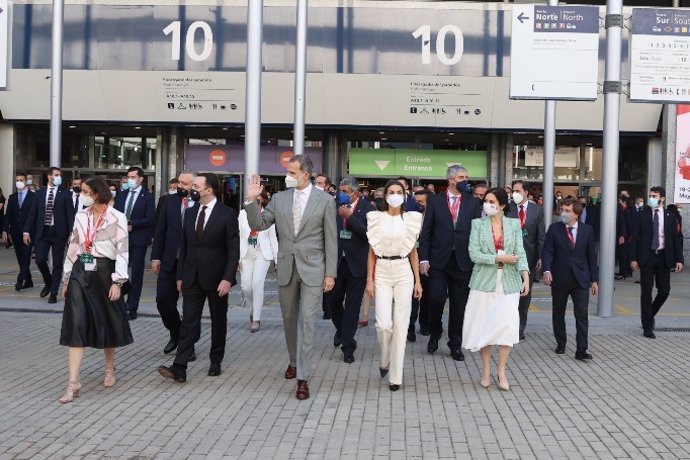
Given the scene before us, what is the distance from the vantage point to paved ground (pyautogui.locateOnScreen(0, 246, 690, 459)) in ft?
17.2

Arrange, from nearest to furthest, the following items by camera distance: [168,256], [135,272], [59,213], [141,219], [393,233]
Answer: [393,233], [168,256], [135,272], [141,219], [59,213]

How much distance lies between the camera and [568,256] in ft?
28.2

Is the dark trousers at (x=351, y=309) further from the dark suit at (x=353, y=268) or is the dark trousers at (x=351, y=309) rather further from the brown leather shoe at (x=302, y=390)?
the brown leather shoe at (x=302, y=390)

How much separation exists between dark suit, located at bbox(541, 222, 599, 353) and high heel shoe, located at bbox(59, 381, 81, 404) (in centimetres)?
488

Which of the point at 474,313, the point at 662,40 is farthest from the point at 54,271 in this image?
the point at 662,40

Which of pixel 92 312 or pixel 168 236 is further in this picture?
pixel 168 236

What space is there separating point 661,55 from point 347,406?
739 centimetres

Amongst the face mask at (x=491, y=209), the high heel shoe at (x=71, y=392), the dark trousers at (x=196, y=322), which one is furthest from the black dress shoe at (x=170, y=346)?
the face mask at (x=491, y=209)

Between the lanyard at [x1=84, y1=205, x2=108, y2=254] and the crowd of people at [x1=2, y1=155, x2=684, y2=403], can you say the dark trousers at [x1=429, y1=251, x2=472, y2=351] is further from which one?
the lanyard at [x1=84, y1=205, x2=108, y2=254]

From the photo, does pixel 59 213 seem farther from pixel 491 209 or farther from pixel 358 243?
pixel 491 209

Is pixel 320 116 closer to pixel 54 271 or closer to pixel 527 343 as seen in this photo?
pixel 54 271

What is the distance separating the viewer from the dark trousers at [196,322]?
7.03m

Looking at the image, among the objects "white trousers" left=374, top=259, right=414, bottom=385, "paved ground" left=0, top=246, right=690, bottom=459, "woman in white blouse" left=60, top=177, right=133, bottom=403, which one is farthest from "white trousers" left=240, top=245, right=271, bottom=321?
"woman in white blouse" left=60, top=177, right=133, bottom=403

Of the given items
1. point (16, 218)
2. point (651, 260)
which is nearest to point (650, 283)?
point (651, 260)
